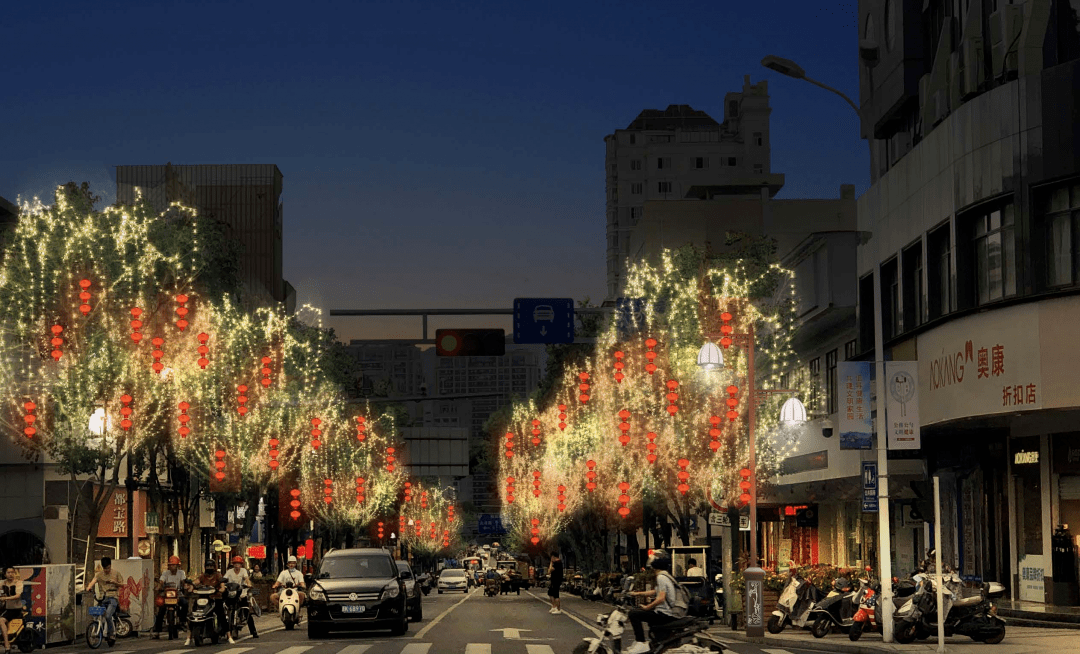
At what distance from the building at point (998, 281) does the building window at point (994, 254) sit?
1.8 inches

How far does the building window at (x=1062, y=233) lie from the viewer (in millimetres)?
30359

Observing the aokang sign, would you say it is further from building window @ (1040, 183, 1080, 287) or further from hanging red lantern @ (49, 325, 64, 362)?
hanging red lantern @ (49, 325, 64, 362)

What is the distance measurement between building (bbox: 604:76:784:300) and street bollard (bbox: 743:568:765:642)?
132 m

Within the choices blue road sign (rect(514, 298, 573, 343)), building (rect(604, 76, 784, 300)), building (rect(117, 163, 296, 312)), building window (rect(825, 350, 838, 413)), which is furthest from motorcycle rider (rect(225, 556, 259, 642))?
building (rect(604, 76, 784, 300))

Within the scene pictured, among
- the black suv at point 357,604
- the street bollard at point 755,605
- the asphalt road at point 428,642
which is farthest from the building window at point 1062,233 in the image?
the black suv at point 357,604

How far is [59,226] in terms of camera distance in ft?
123

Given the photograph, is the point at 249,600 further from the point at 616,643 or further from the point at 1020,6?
the point at 1020,6

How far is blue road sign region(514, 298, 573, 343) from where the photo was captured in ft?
115

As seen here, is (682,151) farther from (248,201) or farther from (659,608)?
(659,608)

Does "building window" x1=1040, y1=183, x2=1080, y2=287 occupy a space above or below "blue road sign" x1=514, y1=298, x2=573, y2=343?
above

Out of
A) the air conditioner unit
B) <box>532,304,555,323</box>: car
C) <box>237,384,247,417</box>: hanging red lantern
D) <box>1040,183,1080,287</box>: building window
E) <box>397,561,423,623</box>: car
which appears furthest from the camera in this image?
<box>237,384,247,417</box>: hanging red lantern

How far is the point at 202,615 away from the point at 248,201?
114 metres

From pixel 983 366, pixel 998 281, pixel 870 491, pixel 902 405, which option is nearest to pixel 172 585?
pixel 870 491

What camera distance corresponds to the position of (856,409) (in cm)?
2955
